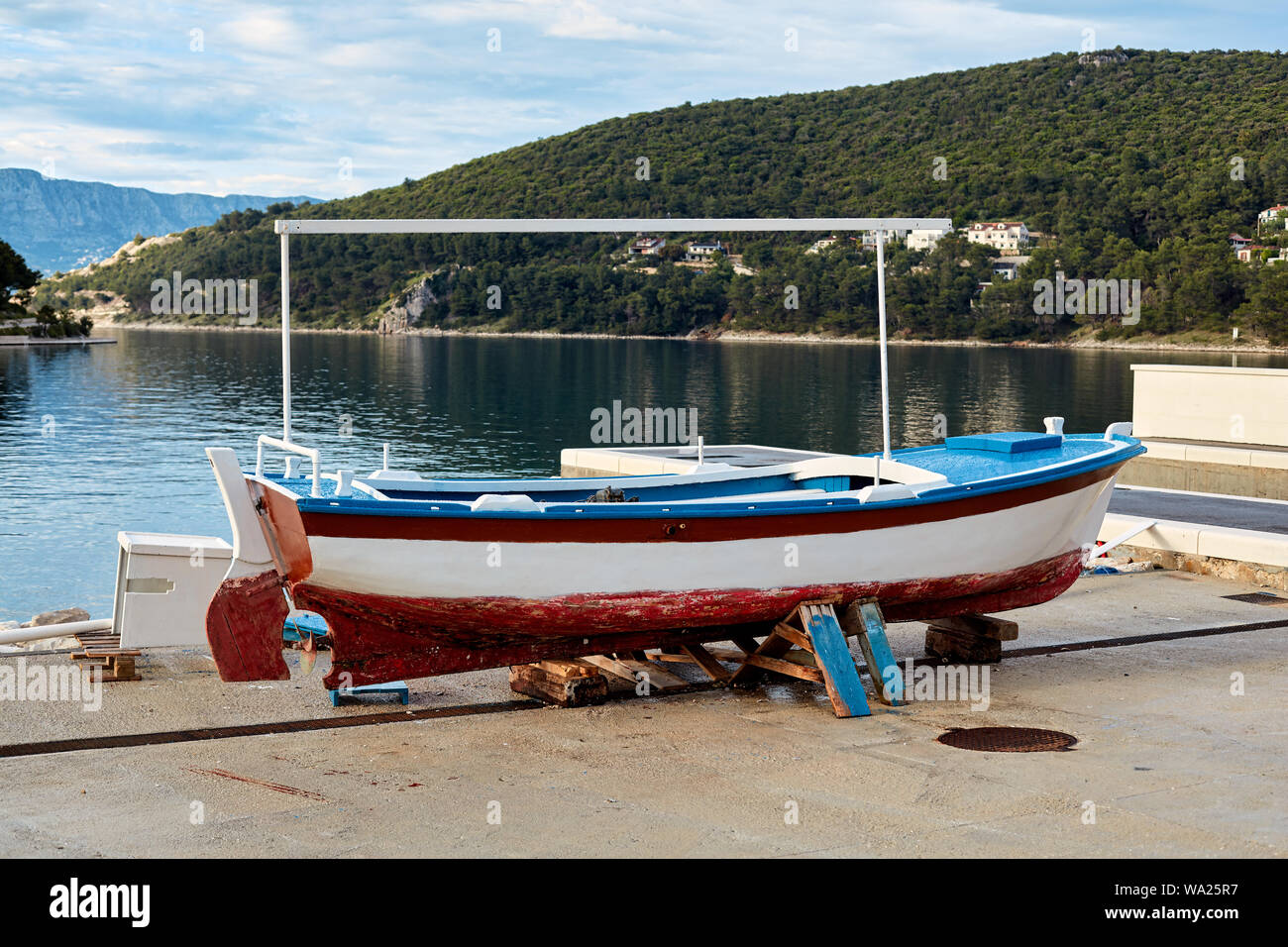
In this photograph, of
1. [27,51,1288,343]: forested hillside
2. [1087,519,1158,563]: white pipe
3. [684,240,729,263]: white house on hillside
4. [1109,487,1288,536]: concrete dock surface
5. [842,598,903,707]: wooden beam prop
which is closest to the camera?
[842,598,903,707]: wooden beam prop

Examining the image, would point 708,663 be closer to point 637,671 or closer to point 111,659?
point 637,671

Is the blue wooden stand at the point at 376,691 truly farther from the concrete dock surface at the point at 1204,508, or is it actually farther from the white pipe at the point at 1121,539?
the concrete dock surface at the point at 1204,508

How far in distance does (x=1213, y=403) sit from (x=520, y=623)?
51.4 ft

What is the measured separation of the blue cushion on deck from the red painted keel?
5149 millimetres

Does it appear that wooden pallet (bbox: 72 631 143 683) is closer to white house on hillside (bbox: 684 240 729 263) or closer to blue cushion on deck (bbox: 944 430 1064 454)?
blue cushion on deck (bbox: 944 430 1064 454)

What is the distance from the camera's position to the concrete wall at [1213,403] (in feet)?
64.4

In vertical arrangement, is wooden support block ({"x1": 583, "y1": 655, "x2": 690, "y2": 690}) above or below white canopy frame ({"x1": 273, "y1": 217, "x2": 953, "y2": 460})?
below

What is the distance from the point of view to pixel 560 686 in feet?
27.5

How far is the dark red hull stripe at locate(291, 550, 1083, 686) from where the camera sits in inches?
302

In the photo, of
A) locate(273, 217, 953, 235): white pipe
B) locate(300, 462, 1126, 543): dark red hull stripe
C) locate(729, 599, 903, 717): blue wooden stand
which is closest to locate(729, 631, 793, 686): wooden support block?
locate(729, 599, 903, 717): blue wooden stand

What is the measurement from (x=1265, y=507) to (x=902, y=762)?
10887 mm

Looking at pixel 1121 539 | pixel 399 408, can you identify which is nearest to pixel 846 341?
pixel 399 408

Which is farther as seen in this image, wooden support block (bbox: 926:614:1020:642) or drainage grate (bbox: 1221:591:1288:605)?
drainage grate (bbox: 1221:591:1288:605)
